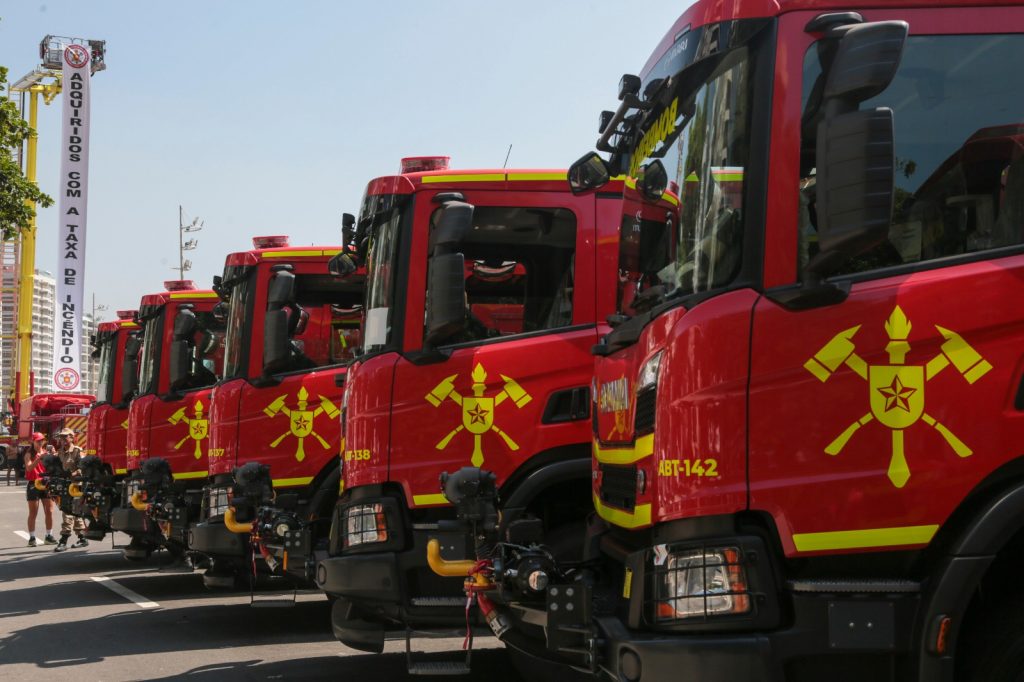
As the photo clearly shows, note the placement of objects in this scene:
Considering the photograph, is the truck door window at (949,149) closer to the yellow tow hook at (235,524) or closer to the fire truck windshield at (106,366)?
the yellow tow hook at (235,524)

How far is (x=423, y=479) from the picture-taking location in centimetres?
671

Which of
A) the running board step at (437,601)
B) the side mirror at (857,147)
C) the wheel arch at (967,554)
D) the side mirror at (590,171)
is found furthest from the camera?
the running board step at (437,601)

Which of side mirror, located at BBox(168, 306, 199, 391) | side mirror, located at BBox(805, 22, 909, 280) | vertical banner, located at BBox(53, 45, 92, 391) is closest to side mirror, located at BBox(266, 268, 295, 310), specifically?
side mirror, located at BBox(168, 306, 199, 391)

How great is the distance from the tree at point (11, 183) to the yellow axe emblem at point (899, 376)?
19235mm

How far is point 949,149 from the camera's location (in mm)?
4137

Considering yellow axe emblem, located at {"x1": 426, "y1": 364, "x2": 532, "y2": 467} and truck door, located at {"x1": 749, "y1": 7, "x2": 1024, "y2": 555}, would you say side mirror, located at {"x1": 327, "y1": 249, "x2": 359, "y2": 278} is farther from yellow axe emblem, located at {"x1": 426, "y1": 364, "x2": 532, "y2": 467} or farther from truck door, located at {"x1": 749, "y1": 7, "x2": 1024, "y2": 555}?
truck door, located at {"x1": 749, "y1": 7, "x2": 1024, "y2": 555}

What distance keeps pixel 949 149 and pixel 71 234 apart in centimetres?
3049

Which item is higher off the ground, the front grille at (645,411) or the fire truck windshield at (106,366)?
the fire truck windshield at (106,366)

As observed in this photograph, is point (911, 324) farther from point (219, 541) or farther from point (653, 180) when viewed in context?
point (219, 541)

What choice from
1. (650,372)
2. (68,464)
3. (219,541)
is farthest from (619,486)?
(68,464)

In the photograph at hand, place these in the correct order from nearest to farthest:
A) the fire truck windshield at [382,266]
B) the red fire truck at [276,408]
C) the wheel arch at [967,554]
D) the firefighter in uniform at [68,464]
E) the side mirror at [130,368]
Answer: the wheel arch at [967,554] → the fire truck windshield at [382,266] → the red fire truck at [276,408] → the side mirror at [130,368] → the firefighter in uniform at [68,464]

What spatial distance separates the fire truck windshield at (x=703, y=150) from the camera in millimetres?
4258

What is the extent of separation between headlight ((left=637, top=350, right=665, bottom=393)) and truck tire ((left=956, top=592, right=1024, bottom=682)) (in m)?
1.33

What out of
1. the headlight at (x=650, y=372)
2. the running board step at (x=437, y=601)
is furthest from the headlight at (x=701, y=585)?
the running board step at (x=437, y=601)
